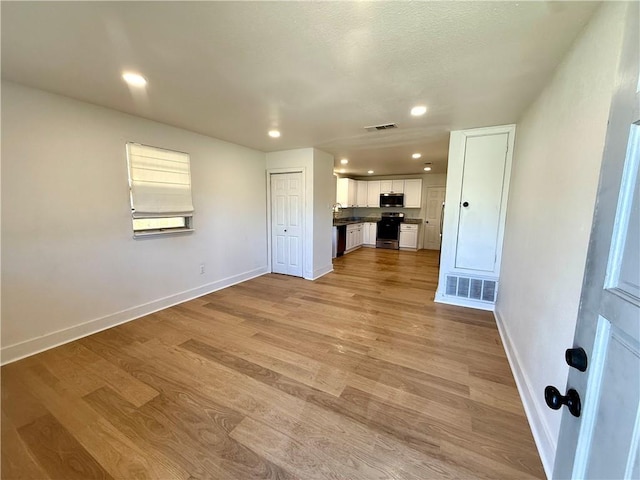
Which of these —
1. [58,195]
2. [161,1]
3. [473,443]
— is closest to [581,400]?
[473,443]

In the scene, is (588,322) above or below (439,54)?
below

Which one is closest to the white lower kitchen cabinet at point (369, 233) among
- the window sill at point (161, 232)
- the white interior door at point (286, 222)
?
the white interior door at point (286, 222)

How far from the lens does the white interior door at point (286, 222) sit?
4.64 m

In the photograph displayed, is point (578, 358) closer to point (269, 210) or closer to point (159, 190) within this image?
point (159, 190)

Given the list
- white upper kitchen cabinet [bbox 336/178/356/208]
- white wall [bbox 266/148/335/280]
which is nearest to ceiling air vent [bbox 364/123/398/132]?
white wall [bbox 266/148/335/280]

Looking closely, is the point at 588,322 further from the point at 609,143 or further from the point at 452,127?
the point at 452,127

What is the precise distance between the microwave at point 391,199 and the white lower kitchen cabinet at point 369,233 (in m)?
0.72

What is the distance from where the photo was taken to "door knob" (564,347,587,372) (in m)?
0.68

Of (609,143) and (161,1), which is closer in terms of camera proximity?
(609,143)

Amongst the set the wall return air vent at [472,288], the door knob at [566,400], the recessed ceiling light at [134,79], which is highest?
the recessed ceiling light at [134,79]

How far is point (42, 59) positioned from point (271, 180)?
10.6 feet

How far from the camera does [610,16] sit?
115 centimetres

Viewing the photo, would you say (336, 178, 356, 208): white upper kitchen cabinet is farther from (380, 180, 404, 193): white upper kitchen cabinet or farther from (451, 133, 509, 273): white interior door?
(451, 133, 509, 273): white interior door

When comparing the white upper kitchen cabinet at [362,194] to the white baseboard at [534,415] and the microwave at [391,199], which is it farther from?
the white baseboard at [534,415]
